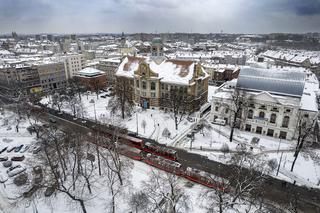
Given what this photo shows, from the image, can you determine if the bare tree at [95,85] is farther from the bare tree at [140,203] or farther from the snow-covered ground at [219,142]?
the bare tree at [140,203]

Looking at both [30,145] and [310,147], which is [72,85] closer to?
[30,145]

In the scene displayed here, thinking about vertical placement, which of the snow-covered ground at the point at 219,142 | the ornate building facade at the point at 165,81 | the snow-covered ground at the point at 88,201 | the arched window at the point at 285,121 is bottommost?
the snow-covered ground at the point at 88,201

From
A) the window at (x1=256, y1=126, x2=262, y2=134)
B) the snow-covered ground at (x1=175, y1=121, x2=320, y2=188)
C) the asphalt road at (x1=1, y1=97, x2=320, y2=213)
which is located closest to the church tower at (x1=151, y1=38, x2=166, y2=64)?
the snow-covered ground at (x1=175, y1=121, x2=320, y2=188)

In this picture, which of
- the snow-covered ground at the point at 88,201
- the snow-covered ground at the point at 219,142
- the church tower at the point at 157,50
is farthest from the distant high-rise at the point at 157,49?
the snow-covered ground at the point at 88,201

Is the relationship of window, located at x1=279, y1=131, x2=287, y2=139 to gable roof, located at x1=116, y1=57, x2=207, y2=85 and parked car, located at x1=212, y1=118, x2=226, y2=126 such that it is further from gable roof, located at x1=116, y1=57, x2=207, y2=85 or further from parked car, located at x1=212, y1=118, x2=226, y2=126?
gable roof, located at x1=116, y1=57, x2=207, y2=85

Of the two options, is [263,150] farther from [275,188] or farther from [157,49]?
[157,49]

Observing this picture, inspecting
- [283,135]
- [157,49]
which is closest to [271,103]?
[283,135]

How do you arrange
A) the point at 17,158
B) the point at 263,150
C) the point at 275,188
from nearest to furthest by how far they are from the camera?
the point at 275,188 < the point at 17,158 < the point at 263,150
